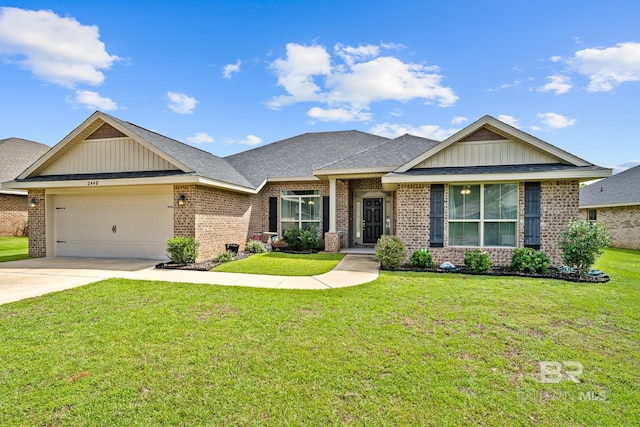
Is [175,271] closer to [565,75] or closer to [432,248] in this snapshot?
[432,248]

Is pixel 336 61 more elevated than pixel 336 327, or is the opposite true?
pixel 336 61

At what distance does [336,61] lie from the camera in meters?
14.6

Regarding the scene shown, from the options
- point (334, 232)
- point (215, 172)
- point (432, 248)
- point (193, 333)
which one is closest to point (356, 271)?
point (432, 248)

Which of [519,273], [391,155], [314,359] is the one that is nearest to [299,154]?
[391,155]

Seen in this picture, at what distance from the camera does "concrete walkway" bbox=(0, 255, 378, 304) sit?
6.64m

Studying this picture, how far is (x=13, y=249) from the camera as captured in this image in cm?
1333

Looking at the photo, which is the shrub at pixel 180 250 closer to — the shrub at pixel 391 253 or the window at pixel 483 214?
the shrub at pixel 391 253

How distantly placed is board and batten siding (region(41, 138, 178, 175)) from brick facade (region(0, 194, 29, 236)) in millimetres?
8893

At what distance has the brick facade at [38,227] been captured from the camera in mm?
11233

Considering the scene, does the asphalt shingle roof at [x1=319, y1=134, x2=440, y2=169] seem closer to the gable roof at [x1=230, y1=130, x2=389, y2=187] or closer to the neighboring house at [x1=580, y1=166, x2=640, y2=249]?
the gable roof at [x1=230, y1=130, x2=389, y2=187]

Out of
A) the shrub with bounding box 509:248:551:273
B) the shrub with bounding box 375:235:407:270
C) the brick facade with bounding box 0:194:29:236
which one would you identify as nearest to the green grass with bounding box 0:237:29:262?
the brick facade with bounding box 0:194:29:236

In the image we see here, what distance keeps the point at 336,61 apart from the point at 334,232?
8506mm

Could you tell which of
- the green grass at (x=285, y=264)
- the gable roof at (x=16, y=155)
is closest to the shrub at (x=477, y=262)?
the green grass at (x=285, y=264)

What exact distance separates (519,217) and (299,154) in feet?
33.7
